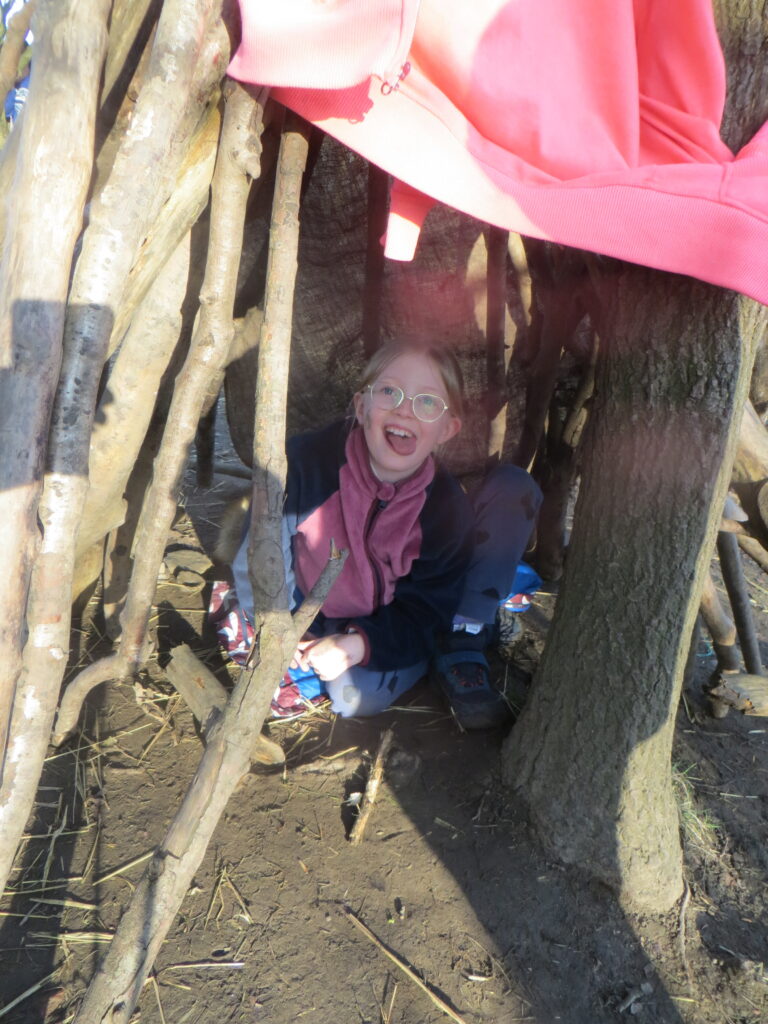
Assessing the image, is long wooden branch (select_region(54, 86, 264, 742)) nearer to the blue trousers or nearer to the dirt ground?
the dirt ground

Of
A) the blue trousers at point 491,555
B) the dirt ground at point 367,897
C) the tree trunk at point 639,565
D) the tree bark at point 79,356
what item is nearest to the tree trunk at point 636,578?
the tree trunk at point 639,565

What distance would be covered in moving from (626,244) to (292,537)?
1437 millimetres

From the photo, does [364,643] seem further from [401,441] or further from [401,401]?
[401,401]

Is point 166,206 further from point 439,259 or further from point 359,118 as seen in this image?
point 439,259

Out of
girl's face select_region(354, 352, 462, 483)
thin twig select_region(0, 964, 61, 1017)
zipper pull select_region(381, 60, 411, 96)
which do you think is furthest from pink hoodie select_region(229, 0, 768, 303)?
thin twig select_region(0, 964, 61, 1017)

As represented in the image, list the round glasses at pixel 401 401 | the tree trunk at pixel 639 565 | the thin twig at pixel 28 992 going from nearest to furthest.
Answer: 1. the thin twig at pixel 28 992
2. the tree trunk at pixel 639 565
3. the round glasses at pixel 401 401

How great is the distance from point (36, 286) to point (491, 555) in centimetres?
167

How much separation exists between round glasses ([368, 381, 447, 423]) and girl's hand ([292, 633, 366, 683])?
728mm

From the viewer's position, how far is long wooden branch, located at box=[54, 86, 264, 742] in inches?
64.6

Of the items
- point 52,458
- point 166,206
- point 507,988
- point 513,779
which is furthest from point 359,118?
point 507,988

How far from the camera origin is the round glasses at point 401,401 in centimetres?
227

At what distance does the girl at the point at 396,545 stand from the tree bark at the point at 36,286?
42.2 inches

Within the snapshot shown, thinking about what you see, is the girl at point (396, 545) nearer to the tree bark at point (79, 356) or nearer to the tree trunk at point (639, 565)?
the tree trunk at point (639, 565)

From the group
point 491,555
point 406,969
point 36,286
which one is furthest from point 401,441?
point 406,969
